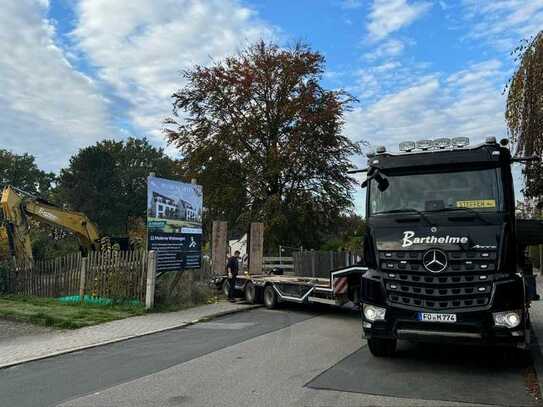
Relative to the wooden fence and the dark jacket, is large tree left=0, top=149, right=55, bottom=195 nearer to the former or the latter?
the wooden fence

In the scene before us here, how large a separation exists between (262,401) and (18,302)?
43.6 ft

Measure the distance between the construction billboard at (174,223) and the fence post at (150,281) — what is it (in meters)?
0.33

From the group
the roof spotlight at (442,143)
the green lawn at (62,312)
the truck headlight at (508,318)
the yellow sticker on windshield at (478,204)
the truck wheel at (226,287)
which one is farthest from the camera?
the truck wheel at (226,287)

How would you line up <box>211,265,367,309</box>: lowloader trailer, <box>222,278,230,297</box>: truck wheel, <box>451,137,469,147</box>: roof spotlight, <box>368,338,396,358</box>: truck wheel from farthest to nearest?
1. <box>222,278,230,297</box>: truck wheel
2. <box>211,265,367,309</box>: lowloader trailer
3. <box>451,137,469,147</box>: roof spotlight
4. <box>368,338,396,358</box>: truck wheel

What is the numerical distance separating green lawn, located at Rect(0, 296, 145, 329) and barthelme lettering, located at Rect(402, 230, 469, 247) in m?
7.87

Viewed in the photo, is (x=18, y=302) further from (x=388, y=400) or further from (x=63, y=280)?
(x=388, y=400)

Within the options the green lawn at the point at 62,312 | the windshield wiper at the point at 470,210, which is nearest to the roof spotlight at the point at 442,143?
the windshield wiper at the point at 470,210

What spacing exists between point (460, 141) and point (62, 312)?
10601mm

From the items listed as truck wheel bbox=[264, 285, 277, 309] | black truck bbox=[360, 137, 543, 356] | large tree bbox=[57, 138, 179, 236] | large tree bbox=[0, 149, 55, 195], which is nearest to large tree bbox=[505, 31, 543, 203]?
black truck bbox=[360, 137, 543, 356]

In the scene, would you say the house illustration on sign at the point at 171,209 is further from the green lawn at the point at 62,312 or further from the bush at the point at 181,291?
the green lawn at the point at 62,312

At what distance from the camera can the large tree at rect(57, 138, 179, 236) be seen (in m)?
70.6

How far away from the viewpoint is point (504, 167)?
8.25 m

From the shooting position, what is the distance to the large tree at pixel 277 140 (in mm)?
29188

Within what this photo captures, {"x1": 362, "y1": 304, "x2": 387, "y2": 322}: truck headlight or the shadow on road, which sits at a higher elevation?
{"x1": 362, "y1": 304, "x2": 387, "y2": 322}: truck headlight
